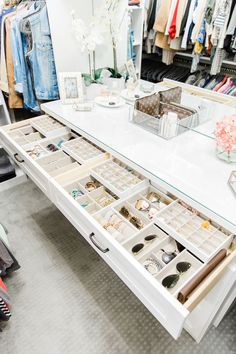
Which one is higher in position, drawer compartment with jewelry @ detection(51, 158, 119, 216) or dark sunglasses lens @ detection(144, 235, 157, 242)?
drawer compartment with jewelry @ detection(51, 158, 119, 216)

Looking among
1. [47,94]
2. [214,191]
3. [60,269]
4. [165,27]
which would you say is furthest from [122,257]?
[165,27]

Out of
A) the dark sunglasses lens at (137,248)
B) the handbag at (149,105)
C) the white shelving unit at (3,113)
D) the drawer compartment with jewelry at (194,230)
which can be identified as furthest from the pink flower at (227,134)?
the white shelving unit at (3,113)

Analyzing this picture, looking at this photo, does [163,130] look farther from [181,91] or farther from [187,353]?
[187,353]

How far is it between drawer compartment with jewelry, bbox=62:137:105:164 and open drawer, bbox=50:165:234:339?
106 mm

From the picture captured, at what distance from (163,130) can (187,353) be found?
1056 millimetres

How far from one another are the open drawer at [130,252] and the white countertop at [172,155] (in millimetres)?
126

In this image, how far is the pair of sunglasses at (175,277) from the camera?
0.73 metres

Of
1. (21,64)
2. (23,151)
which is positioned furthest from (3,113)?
(23,151)

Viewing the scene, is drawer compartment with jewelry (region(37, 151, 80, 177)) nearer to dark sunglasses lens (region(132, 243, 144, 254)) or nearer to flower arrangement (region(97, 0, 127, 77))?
dark sunglasses lens (region(132, 243, 144, 254))

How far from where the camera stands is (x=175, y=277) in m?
0.74

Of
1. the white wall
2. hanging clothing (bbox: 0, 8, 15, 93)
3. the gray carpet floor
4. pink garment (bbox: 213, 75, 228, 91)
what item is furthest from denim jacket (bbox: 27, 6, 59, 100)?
pink garment (bbox: 213, 75, 228, 91)

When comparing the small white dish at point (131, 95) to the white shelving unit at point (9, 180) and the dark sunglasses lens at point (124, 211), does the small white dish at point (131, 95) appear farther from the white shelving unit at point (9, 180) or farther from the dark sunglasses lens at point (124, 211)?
the white shelving unit at point (9, 180)

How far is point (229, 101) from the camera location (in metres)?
1.40

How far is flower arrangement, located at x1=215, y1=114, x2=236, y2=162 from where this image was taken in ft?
2.98
